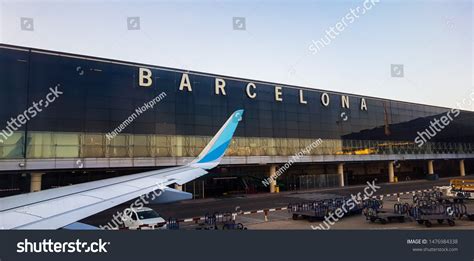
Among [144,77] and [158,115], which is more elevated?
[144,77]

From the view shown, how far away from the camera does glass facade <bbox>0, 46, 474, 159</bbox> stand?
2997cm

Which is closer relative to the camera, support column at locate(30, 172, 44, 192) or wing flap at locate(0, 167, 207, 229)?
wing flap at locate(0, 167, 207, 229)

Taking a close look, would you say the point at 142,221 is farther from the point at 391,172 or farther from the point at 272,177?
the point at 391,172

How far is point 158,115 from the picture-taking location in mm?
37875

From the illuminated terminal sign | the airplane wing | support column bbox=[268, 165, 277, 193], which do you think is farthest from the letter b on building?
the airplane wing

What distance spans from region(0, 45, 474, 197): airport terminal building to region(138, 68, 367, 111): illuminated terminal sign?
17 centimetres

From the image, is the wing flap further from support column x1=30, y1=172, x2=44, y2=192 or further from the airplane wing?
support column x1=30, y1=172, x2=44, y2=192

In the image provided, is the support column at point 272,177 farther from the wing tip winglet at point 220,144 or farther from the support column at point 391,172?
the wing tip winglet at point 220,144

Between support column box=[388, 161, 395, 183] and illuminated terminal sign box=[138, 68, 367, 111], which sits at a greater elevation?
illuminated terminal sign box=[138, 68, 367, 111]

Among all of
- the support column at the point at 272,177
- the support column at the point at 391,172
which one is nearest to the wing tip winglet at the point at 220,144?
the support column at the point at 272,177

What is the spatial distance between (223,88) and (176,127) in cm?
967

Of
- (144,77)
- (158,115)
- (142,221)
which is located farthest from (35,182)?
(142,221)

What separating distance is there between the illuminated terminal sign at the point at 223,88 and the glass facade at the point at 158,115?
0.36 meters

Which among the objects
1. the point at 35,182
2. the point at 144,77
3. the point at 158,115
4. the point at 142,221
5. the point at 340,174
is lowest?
the point at 142,221
